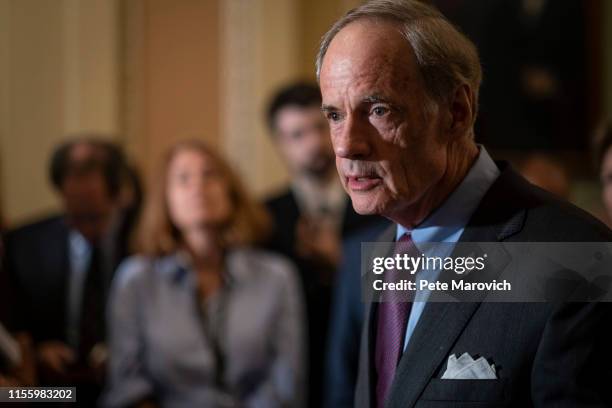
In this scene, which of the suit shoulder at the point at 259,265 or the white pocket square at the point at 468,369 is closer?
the white pocket square at the point at 468,369

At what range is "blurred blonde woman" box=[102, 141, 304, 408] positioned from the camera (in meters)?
2.22

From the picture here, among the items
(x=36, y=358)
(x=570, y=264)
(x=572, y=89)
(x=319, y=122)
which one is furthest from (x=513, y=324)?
(x=572, y=89)

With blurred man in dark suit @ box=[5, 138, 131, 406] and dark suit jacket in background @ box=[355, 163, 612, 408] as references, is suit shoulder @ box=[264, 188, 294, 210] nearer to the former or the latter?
blurred man in dark suit @ box=[5, 138, 131, 406]

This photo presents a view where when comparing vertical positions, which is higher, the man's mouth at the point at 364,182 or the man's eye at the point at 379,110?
the man's eye at the point at 379,110

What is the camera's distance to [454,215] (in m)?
1.03

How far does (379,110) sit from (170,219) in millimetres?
1590

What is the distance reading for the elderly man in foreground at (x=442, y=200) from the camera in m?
0.88

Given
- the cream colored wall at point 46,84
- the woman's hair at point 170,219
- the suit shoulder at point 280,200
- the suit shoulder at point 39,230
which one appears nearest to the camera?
the suit shoulder at point 39,230

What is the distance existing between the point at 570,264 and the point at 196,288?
1577 mm

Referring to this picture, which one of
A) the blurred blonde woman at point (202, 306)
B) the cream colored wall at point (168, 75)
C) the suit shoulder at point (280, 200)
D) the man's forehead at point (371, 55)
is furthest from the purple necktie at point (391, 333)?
the cream colored wall at point (168, 75)

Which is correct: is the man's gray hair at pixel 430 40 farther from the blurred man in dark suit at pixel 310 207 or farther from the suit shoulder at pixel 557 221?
the blurred man in dark suit at pixel 310 207

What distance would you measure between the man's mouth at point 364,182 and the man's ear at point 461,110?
0.12 m

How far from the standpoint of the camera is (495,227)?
0.99m

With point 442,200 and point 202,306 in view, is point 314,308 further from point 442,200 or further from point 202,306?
point 442,200
